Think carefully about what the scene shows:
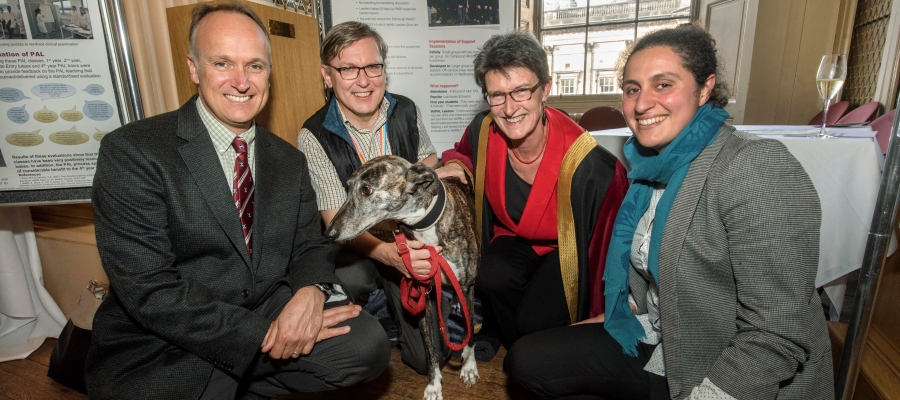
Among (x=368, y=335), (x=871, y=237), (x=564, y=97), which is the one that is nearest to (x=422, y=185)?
(x=368, y=335)

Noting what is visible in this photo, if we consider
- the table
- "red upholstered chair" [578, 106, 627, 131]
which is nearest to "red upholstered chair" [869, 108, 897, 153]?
the table

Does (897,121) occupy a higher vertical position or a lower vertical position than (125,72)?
lower

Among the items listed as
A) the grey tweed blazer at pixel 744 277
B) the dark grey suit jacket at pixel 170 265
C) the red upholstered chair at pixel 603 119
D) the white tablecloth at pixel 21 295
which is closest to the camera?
the grey tweed blazer at pixel 744 277

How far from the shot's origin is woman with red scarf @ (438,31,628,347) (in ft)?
6.42

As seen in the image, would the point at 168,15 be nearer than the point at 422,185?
No

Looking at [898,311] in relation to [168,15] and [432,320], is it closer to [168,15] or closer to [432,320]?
[432,320]

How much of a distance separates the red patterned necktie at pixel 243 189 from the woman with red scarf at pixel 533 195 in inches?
39.0

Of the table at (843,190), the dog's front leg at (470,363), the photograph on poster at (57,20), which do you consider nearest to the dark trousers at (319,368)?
the dog's front leg at (470,363)

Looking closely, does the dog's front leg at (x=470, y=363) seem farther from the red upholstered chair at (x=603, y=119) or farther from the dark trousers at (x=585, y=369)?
the red upholstered chair at (x=603, y=119)

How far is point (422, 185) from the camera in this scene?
1905 mm

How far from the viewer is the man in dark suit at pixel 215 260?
1.44 m

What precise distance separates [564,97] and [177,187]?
6.34 m

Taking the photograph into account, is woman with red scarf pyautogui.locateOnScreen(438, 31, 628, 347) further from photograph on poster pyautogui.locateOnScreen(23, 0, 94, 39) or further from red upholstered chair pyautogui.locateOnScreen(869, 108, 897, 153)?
photograph on poster pyautogui.locateOnScreen(23, 0, 94, 39)

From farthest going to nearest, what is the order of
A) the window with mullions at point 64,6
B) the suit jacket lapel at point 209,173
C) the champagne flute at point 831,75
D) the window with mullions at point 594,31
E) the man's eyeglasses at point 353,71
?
1. the window with mullions at point 594,31
2. the champagne flute at point 831,75
3. the man's eyeglasses at point 353,71
4. the window with mullions at point 64,6
5. the suit jacket lapel at point 209,173
